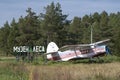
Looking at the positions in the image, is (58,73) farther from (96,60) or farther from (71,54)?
(71,54)

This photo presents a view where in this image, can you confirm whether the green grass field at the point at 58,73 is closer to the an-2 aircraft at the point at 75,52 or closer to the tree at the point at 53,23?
the an-2 aircraft at the point at 75,52

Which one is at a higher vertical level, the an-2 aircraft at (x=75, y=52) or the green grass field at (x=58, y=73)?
the an-2 aircraft at (x=75, y=52)

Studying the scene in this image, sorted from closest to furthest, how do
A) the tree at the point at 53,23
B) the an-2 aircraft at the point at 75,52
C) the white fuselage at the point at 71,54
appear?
the an-2 aircraft at the point at 75,52 < the white fuselage at the point at 71,54 < the tree at the point at 53,23

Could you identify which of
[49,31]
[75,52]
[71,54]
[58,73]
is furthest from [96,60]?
[58,73]

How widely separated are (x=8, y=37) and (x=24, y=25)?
33.9 feet

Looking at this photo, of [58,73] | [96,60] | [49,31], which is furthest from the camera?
[49,31]

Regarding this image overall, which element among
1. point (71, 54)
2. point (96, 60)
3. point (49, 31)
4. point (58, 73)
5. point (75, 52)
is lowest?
point (58, 73)

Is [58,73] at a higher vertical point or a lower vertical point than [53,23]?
lower

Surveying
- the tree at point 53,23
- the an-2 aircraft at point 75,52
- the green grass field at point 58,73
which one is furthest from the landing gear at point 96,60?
the tree at point 53,23

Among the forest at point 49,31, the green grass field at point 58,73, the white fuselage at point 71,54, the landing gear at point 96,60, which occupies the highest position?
the forest at point 49,31

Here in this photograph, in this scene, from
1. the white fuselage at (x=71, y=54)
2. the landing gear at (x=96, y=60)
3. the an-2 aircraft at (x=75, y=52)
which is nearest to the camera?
the landing gear at (x=96, y=60)

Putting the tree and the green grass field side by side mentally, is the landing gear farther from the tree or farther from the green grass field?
the tree

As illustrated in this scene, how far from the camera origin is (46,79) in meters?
17.5

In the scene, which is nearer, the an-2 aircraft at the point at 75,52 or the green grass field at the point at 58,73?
the green grass field at the point at 58,73
